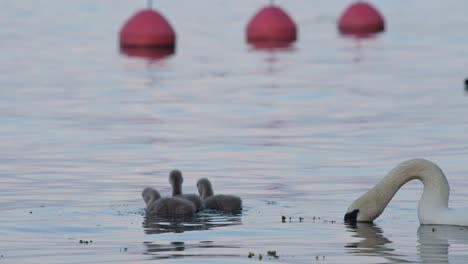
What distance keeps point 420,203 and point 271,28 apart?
29.1m

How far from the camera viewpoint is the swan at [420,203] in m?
14.4

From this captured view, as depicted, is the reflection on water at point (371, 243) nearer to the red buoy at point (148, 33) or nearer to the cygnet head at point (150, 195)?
the cygnet head at point (150, 195)

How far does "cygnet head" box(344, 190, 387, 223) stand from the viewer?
14.5 metres

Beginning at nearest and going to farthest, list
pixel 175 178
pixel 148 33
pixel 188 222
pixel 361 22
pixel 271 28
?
pixel 188 222 → pixel 175 178 → pixel 148 33 → pixel 271 28 → pixel 361 22

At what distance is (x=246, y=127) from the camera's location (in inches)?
915

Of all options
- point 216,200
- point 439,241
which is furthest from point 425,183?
point 216,200

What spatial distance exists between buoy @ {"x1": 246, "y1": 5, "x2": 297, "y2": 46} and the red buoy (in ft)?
11.2

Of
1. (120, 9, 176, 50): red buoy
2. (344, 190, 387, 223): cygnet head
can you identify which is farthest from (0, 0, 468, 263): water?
(120, 9, 176, 50): red buoy

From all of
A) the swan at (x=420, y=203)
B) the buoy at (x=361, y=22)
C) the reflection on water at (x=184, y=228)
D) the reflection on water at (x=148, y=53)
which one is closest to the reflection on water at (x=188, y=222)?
the reflection on water at (x=184, y=228)

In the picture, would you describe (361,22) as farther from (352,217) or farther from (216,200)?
(352,217)

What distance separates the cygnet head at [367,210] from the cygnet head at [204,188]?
77.4 inches

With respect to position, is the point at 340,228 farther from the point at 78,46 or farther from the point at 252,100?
the point at 78,46

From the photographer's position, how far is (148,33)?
40.2 m

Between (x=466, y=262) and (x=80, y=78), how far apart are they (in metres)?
20.1
